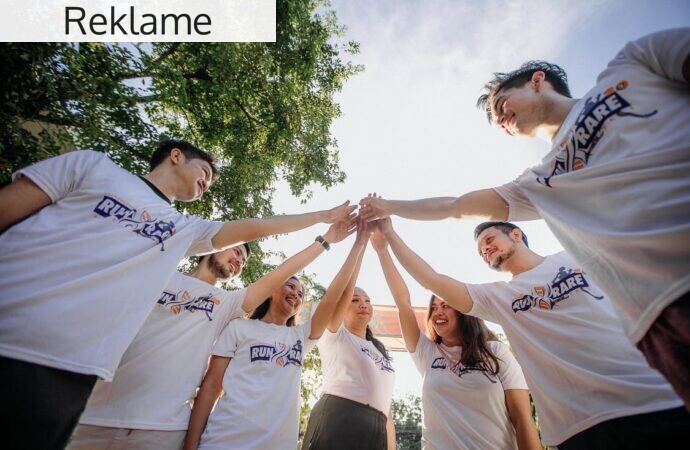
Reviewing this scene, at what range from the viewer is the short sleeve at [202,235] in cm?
220

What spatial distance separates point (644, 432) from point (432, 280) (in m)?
1.43

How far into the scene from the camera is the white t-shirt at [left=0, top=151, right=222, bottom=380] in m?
1.32

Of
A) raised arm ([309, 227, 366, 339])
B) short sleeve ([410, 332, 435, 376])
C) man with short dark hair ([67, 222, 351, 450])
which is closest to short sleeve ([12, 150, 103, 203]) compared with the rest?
man with short dark hair ([67, 222, 351, 450])

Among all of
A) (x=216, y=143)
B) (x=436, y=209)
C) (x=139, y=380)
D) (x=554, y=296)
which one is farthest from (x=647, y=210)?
(x=216, y=143)

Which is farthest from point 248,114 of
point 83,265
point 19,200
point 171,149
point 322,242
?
point 83,265

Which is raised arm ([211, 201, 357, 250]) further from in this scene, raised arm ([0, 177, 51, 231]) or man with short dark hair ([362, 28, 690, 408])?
man with short dark hair ([362, 28, 690, 408])

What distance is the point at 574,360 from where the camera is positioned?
193 cm

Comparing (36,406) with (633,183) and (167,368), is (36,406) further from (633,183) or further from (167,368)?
(633,183)

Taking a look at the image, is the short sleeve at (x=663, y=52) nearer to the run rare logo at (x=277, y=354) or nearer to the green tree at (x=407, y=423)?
the run rare logo at (x=277, y=354)

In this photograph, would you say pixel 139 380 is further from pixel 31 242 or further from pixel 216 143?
pixel 216 143

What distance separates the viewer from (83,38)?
468cm

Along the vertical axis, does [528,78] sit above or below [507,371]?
above

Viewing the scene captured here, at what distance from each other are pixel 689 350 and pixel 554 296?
4.77 ft

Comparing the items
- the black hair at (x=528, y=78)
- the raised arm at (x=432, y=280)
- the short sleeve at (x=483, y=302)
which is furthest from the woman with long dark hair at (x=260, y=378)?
the black hair at (x=528, y=78)
